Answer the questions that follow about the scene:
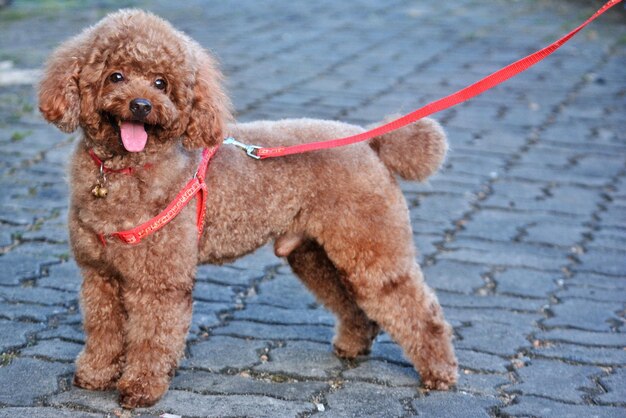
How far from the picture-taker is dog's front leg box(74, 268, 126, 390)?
4336 mm

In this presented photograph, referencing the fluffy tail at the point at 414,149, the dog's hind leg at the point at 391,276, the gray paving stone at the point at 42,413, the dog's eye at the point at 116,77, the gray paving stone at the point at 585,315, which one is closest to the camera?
the dog's eye at the point at 116,77

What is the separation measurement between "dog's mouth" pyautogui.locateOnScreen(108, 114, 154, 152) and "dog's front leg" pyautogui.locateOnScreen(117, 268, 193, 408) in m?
0.54

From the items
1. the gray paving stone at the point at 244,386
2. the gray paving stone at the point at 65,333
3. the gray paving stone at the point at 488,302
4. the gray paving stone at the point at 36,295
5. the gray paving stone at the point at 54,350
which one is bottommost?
the gray paving stone at the point at 488,302

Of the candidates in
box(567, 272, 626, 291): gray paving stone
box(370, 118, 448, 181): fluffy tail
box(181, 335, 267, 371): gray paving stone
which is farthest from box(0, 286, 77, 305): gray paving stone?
box(567, 272, 626, 291): gray paving stone

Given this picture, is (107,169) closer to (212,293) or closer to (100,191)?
(100,191)

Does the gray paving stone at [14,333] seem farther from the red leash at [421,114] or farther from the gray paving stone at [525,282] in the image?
the gray paving stone at [525,282]

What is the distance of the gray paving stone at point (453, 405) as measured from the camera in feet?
14.6

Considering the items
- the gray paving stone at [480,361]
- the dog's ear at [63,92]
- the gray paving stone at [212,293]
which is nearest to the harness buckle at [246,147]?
the dog's ear at [63,92]

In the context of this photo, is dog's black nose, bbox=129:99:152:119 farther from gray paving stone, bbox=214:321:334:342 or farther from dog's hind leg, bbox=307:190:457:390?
gray paving stone, bbox=214:321:334:342

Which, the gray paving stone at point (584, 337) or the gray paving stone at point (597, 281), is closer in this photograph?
the gray paving stone at point (584, 337)

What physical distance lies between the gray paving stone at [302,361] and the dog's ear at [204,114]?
1.22 metres

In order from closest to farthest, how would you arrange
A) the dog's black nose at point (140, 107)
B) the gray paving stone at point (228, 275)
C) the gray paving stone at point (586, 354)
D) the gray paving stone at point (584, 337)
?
the dog's black nose at point (140, 107)
the gray paving stone at point (586, 354)
the gray paving stone at point (584, 337)
the gray paving stone at point (228, 275)

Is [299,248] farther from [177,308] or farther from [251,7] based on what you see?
[251,7]

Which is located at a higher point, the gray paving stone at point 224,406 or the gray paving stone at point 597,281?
the gray paving stone at point 224,406
